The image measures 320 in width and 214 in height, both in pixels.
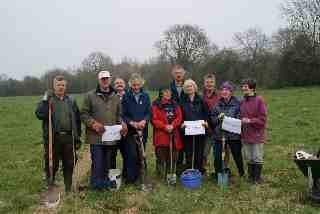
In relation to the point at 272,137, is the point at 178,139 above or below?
above

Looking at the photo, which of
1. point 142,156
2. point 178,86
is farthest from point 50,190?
point 178,86

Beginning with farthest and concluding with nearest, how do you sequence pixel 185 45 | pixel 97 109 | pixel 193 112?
pixel 185 45
pixel 193 112
pixel 97 109

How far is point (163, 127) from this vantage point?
7074 mm

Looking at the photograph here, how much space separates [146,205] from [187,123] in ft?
6.35

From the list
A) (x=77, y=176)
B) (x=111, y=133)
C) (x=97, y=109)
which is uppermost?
(x=97, y=109)

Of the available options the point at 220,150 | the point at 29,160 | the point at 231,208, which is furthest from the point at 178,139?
the point at 29,160

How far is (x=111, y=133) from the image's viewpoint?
6.70m

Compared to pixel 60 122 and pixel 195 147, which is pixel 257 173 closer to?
pixel 195 147

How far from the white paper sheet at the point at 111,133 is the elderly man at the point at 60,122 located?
51cm

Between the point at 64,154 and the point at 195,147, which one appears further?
the point at 195,147

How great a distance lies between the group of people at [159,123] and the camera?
655 centimetres

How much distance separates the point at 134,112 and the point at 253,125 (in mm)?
2397

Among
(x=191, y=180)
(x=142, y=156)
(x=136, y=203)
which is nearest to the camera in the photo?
(x=136, y=203)

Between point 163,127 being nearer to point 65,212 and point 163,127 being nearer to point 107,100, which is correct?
point 107,100
